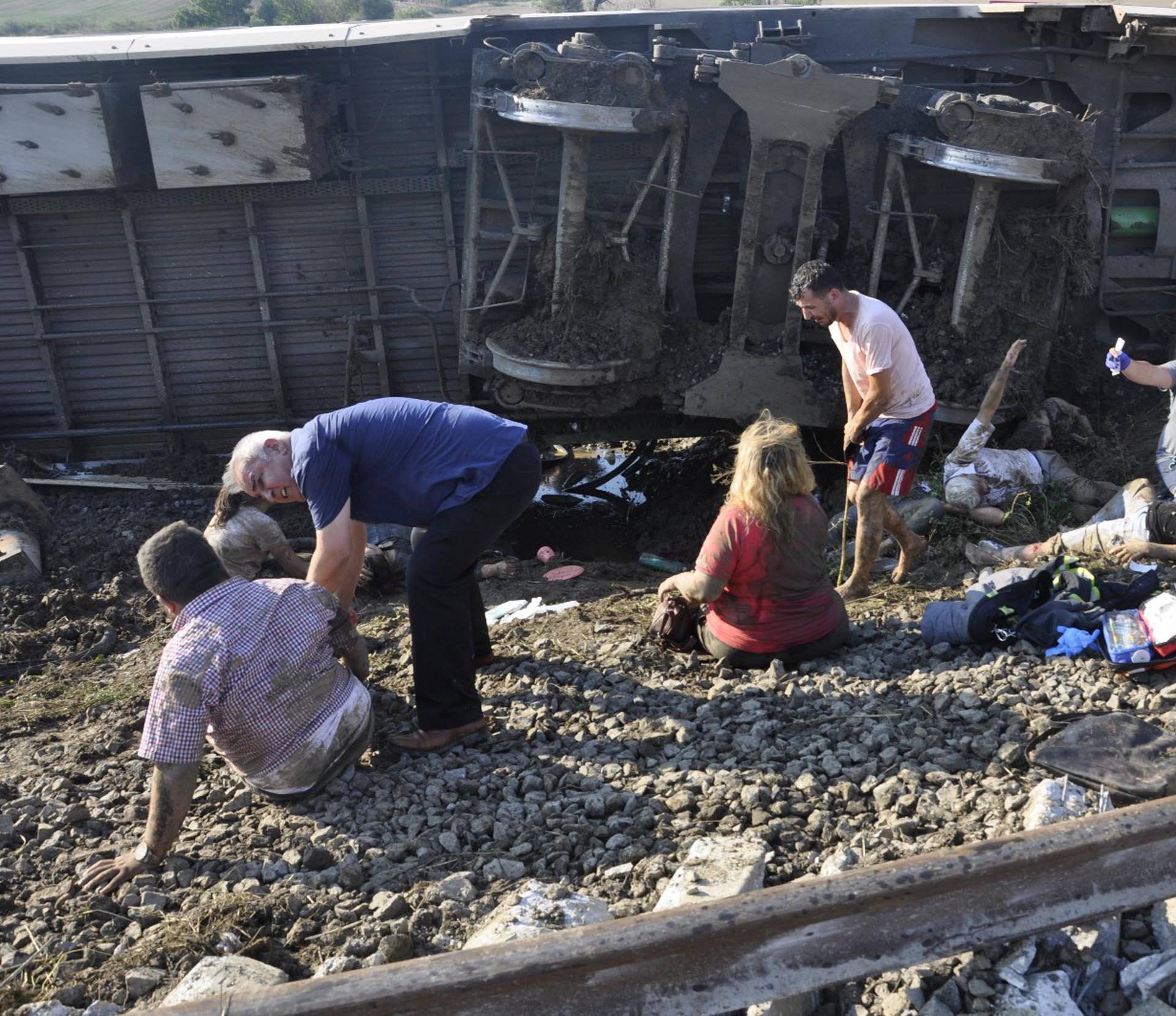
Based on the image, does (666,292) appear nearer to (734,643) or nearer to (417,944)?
(734,643)

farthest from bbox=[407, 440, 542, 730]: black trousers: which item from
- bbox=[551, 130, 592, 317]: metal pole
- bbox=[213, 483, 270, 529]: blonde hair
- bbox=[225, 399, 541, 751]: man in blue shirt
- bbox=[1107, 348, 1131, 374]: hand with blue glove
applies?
bbox=[1107, 348, 1131, 374]: hand with blue glove

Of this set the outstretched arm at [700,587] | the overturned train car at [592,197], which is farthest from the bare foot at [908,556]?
the outstretched arm at [700,587]

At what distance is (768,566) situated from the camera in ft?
15.3

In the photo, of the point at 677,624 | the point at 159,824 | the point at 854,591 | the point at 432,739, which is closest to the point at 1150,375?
the point at 854,591

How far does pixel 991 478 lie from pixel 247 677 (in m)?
5.13

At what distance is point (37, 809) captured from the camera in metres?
4.18

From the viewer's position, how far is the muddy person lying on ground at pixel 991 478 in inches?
271

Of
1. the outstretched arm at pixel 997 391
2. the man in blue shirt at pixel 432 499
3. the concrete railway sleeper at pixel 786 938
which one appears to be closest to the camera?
the concrete railway sleeper at pixel 786 938

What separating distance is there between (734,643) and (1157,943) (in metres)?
2.19

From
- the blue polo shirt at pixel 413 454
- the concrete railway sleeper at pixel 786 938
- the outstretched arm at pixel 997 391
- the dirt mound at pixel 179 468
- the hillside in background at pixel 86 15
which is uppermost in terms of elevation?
the hillside in background at pixel 86 15

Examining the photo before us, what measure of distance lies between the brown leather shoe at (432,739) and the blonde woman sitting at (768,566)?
115 cm

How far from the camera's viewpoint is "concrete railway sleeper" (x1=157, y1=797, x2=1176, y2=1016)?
266cm

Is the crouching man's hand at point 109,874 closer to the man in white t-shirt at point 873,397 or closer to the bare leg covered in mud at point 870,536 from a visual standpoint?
the bare leg covered in mud at point 870,536

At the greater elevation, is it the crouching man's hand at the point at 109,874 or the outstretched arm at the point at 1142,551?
the crouching man's hand at the point at 109,874
